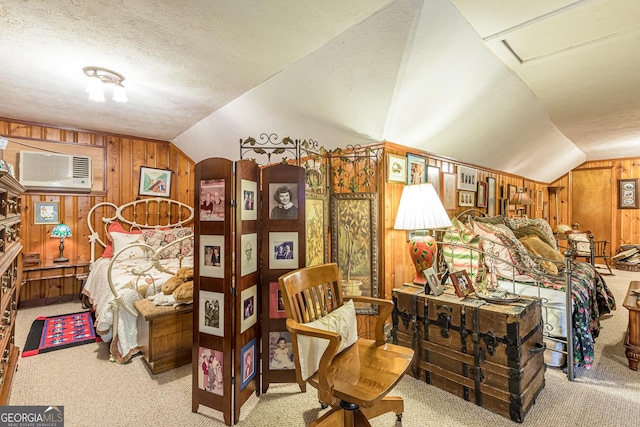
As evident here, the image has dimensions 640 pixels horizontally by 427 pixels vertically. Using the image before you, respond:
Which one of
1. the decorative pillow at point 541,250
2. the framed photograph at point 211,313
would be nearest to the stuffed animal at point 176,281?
the framed photograph at point 211,313

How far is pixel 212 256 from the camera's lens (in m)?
1.93

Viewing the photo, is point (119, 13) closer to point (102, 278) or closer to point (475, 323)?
point (102, 278)

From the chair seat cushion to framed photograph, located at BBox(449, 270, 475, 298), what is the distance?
2.22ft

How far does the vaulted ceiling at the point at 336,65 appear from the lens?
188cm

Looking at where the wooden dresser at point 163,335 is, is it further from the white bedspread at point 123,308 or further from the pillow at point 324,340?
the pillow at point 324,340

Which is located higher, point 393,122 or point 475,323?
point 393,122

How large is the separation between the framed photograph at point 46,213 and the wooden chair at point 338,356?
4332 millimetres

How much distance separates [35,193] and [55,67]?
2388 millimetres

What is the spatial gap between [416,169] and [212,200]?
226cm

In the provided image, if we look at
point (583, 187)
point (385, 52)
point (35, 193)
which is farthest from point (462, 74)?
point (583, 187)

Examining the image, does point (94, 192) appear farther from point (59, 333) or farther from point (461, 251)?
point (461, 251)

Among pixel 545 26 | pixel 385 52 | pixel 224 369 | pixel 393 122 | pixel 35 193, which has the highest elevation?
pixel 545 26

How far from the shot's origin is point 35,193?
4.10m

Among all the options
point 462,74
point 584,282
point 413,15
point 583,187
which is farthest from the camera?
point 583,187
